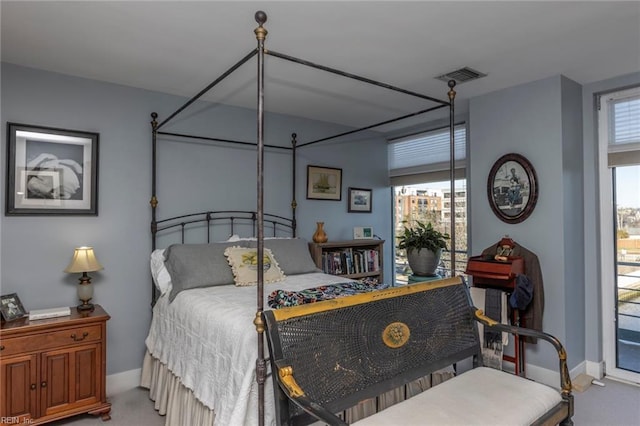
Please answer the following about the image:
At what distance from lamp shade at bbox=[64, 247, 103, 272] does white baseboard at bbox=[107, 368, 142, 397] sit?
984mm

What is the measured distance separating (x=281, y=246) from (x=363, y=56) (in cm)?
177

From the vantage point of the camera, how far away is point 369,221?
16.1 ft

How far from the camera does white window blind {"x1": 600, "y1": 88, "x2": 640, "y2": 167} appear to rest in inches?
122

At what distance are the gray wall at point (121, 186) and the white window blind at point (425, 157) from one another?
1662 millimetres

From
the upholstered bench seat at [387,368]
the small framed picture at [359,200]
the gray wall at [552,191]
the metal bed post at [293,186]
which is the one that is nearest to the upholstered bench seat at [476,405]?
the upholstered bench seat at [387,368]

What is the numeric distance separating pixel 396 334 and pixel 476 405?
472 mm

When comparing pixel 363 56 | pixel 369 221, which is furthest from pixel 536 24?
pixel 369 221

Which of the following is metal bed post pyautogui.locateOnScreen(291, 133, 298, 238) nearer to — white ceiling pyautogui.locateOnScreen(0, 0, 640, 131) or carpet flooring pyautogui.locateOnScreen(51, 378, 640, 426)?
white ceiling pyautogui.locateOnScreen(0, 0, 640, 131)

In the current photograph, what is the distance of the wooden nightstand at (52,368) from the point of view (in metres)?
2.31

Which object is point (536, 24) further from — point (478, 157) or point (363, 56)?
point (478, 157)

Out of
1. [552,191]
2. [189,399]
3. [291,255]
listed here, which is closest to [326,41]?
[291,255]

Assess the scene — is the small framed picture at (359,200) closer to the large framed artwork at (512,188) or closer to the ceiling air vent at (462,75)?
the large framed artwork at (512,188)

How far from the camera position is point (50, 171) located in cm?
284

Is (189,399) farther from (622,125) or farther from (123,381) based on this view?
(622,125)
